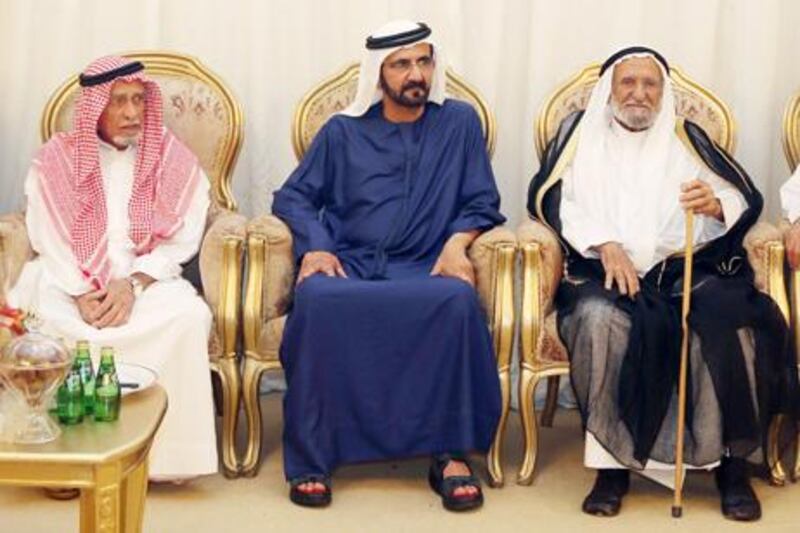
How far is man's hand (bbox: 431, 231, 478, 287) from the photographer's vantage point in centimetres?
424

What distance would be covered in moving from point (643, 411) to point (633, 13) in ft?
5.37

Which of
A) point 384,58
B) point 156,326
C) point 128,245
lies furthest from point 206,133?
point 156,326

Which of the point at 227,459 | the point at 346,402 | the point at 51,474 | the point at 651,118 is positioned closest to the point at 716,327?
the point at 651,118

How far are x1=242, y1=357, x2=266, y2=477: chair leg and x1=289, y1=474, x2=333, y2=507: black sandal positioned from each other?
230mm

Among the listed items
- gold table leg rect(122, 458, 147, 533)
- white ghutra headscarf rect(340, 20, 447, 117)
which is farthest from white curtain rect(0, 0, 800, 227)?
gold table leg rect(122, 458, 147, 533)

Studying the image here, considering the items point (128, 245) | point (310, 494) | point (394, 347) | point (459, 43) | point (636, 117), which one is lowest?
point (310, 494)

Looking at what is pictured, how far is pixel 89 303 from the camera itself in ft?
13.7

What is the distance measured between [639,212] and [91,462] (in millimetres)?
2106

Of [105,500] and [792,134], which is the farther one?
[792,134]

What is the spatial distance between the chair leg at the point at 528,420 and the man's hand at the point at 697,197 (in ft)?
2.16

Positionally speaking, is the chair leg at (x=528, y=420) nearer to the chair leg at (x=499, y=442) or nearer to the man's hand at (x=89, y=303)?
the chair leg at (x=499, y=442)

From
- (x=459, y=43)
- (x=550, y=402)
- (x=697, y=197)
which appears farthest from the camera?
(x=459, y=43)

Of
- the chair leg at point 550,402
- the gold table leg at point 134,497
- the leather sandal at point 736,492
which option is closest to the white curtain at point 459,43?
the chair leg at point 550,402

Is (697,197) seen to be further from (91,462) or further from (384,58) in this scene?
(91,462)
